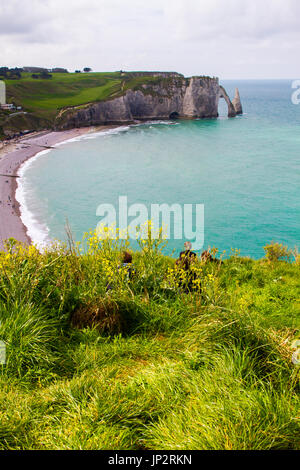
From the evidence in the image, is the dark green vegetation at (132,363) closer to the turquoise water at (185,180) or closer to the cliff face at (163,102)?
the turquoise water at (185,180)

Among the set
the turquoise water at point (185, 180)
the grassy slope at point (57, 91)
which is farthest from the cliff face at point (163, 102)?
the turquoise water at point (185, 180)

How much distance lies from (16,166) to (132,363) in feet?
222

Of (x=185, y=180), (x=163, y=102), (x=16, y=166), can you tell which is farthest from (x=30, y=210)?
(x=163, y=102)

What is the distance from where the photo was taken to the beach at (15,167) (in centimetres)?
4000

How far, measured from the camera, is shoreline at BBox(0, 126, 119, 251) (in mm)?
40000

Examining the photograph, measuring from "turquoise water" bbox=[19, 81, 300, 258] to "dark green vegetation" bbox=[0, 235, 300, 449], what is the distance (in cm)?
3089

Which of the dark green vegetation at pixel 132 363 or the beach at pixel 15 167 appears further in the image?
the beach at pixel 15 167

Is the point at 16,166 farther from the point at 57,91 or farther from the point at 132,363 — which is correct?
the point at 57,91

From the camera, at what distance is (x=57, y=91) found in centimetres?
13012

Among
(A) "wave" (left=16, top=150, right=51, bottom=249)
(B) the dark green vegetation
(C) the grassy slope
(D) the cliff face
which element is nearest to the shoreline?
Result: (A) "wave" (left=16, top=150, right=51, bottom=249)

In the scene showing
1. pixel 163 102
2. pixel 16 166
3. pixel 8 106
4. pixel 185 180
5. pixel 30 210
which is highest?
pixel 163 102

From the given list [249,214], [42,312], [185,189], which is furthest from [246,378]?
[185,189]

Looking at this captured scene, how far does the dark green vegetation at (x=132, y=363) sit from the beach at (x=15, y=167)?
1009 cm
